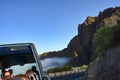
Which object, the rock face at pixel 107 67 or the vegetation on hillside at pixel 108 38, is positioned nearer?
the rock face at pixel 107 67

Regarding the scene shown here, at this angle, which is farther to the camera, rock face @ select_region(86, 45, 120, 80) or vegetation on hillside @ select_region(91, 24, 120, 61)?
vegetation on hillside @ select_region(91, 24, 120, 61)

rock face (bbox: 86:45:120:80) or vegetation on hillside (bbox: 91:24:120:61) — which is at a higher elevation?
vegetation on hillside (bbox: 91:24:120:61)

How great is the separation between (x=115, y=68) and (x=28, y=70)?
40231mm

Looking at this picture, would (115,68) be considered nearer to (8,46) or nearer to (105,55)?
(105,55)

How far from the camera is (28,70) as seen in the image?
32.7 ft

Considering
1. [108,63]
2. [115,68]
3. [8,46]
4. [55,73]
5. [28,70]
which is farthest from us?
[55,73]

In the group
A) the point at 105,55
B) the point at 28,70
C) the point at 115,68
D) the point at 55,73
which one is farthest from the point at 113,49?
the point at 55,73

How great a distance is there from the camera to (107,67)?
52.1 m

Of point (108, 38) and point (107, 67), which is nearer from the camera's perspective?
point (107, 67)

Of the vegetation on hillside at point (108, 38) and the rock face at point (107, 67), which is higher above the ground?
the vegetation on hillside at point (108, 38)

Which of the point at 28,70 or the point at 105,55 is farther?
the point at 105,55

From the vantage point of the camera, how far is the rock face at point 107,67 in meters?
48.1

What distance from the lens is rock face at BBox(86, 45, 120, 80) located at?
48125 mm

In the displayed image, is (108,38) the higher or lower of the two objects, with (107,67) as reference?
higher
